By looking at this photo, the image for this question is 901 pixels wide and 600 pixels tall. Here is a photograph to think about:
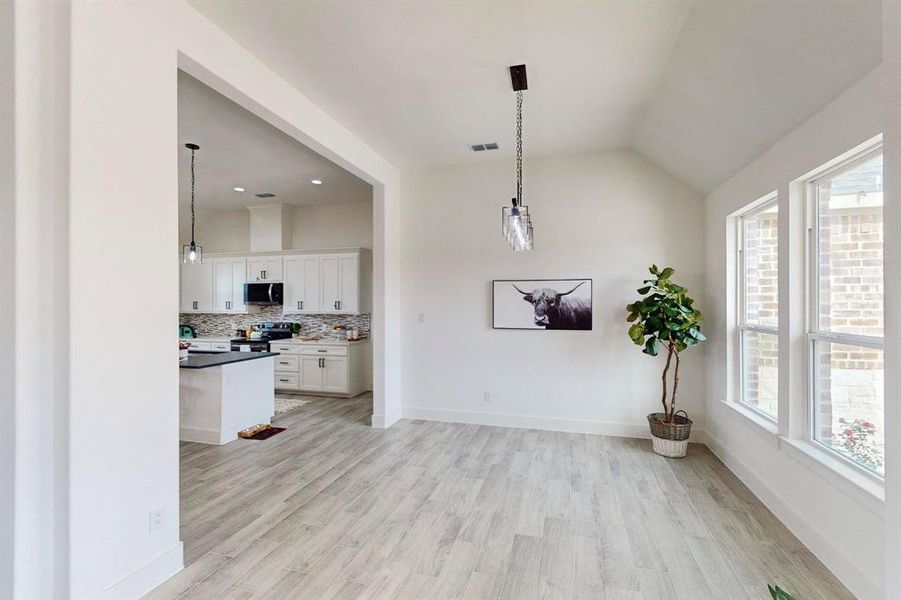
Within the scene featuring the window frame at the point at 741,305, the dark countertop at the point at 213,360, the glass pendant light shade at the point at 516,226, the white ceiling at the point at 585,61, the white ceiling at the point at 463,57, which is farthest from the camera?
the dark countertop at the point at 213,360

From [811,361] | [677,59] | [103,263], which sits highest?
[677,59]

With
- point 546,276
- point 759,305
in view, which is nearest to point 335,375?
point 546,276

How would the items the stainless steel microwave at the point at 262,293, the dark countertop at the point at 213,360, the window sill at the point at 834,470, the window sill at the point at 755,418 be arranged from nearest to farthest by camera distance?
the window sill at the point at 834,470 → the window sill at the point at 755,418 → the dark countertop at the point at 213,360 → the stainless steel microwave at the point at 262,293

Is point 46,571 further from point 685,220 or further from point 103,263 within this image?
point 685,220

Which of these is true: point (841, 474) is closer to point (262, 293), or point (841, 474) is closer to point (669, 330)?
point (669, 330)

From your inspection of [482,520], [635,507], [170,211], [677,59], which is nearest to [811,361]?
[635,507]

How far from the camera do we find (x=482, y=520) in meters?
2.84

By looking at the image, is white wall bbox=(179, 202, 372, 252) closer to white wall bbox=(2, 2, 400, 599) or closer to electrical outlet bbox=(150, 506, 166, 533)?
white wall bbox=(2, 2, 400, 599)

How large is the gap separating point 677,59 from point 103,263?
11.5 ft

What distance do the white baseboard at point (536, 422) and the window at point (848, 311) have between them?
78.4 inches

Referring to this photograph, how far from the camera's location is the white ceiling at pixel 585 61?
2166 millimetres

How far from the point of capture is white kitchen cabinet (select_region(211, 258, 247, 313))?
7.19 meters

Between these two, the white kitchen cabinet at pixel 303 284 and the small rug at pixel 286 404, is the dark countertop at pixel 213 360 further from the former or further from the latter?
the white kitchen cabinet at pixel 303 284

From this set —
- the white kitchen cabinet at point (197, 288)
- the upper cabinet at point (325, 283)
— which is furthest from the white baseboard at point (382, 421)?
the white kitchen cabinet at point (197, 288)
